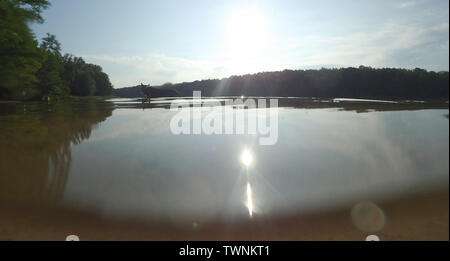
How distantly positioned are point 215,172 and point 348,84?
6775 centimetres

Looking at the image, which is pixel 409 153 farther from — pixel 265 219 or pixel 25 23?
pixel 25 23

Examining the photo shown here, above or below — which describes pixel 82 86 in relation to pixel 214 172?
above

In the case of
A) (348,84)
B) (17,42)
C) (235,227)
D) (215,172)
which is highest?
(348,84)

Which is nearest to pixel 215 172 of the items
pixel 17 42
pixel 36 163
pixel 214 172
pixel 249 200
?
pixel 214 172

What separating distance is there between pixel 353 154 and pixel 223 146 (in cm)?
323

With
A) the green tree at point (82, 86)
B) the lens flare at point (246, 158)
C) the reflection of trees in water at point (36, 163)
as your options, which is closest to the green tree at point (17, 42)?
the reflection of trees in water at point (36, 163)

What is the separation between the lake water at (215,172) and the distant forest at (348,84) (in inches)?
173

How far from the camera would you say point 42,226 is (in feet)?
9.84

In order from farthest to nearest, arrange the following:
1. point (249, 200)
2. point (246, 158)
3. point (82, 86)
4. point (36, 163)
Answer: point (82, 86), point (246, 158), point (36, 163), point (249, 200)

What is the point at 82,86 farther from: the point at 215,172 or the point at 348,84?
the point at 215,172

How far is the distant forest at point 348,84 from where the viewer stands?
94.7 ft

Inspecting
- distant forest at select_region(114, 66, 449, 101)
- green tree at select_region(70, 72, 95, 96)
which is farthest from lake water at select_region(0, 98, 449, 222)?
green tree at select_region(70, 72, 95, 96)

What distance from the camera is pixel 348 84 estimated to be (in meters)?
63.4

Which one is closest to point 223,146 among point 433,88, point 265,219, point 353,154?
point 353,154
